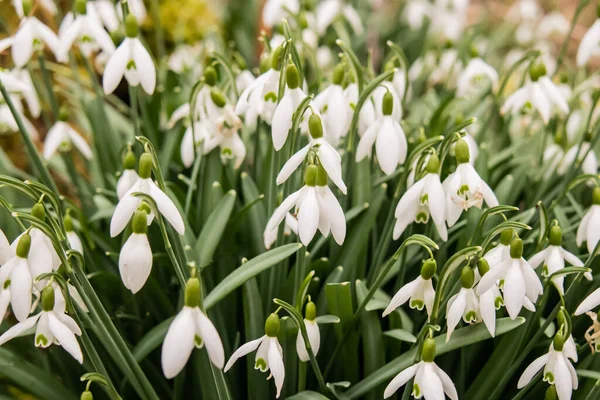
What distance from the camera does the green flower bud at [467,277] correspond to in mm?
929

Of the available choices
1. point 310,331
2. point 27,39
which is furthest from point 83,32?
point 310,331

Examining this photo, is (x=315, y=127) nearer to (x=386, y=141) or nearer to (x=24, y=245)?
(x=386, y=141)

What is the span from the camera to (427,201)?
3.41 ft

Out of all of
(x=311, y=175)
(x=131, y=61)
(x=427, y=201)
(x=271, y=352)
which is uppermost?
(x=131, y=61)

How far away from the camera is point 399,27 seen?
2646 millimetres

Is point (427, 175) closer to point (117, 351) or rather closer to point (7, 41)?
point (117, 351)

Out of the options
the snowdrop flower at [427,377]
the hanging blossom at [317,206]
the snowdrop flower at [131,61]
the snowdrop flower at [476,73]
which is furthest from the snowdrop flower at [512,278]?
the snowdrop flower at [476,73]

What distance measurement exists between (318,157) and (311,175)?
0.04 meters

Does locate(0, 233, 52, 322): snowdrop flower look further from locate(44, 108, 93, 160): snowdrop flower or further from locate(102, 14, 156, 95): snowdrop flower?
locate(44, 108, 93, 160): snowdrop flower

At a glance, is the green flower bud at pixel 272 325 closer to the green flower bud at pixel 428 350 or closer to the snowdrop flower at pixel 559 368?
the green flower bud at pixel 428 350

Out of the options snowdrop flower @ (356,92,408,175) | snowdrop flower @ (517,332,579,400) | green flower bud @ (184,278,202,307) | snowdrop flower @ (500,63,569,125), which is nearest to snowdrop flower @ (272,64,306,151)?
snowdrop flower @ (356,92,408,175)

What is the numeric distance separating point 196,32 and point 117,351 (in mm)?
1995

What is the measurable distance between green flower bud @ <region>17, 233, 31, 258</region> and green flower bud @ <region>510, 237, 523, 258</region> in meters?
0.67

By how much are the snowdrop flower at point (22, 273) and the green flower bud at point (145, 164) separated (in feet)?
0.55
